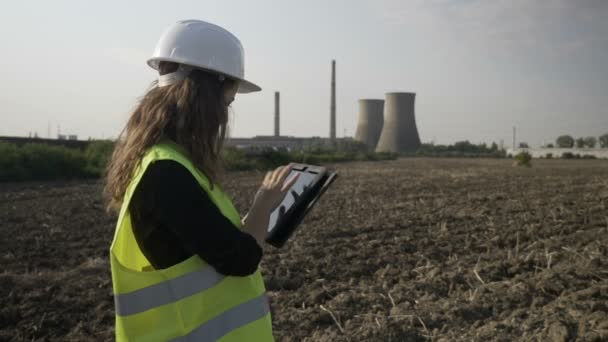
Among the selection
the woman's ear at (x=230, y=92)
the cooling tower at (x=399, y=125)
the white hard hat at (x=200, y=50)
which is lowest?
the woman's ear at (x=230, y=92)

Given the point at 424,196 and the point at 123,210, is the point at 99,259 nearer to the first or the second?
the point at 123,210

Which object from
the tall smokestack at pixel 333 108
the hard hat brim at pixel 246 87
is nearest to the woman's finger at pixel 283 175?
the hard hat brim at pixel 246 87

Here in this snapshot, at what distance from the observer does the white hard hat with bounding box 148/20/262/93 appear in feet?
4.82

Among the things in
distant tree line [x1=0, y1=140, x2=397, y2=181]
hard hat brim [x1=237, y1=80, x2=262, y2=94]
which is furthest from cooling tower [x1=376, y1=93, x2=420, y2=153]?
hard hat brim [x1=237, y1=80, x2=262, y2=94]

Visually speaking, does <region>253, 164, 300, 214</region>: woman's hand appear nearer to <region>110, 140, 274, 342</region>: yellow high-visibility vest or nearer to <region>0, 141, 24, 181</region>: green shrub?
<region>110, 140, 274, 342</region>: yellow high-visibility vest

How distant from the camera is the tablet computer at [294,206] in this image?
1664 millimetres

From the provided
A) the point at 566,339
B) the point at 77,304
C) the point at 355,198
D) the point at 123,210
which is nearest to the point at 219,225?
the point at 123,210

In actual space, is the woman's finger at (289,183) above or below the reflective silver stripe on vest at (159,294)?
above

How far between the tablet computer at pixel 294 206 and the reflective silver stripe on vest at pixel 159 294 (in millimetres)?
357

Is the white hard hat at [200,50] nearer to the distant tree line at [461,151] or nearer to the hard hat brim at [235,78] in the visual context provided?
the hard hat brim at [235,78]

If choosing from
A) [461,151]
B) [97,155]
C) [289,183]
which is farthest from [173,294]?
[461,151]

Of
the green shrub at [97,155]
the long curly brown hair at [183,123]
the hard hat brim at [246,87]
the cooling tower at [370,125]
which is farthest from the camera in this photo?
the cooling tower at [370,125]

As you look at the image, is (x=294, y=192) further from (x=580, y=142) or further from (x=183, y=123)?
(x=580, y=142)

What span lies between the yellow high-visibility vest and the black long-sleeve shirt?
0.11 feet
